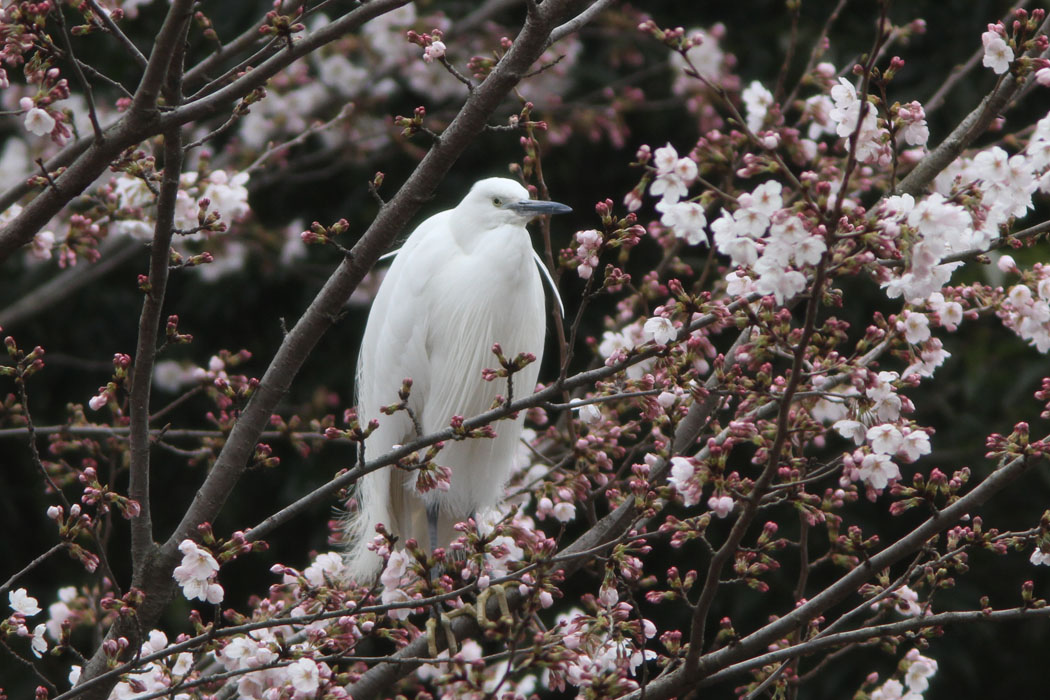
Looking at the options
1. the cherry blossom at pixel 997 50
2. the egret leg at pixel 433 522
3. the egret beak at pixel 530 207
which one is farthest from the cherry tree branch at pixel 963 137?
the egret leg at pixel 433 522

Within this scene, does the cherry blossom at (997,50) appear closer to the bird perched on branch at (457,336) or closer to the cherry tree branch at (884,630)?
the cherry tree branch at (884,630)

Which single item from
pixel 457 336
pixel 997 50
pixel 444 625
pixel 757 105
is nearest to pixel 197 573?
pixel 444 625

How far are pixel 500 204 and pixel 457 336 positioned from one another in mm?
300

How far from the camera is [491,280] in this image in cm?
275

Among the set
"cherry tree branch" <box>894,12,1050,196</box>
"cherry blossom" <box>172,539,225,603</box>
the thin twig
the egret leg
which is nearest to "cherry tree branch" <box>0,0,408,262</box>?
the thin twig

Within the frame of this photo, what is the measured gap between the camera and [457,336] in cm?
281

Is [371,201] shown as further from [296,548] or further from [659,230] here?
[659,230]

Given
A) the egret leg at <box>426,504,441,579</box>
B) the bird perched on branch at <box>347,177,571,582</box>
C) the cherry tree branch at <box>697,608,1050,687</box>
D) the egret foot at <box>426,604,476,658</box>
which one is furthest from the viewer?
the egret leg at <box>426,504,441,579</box>

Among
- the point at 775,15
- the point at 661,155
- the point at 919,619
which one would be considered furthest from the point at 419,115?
the point at 775,15

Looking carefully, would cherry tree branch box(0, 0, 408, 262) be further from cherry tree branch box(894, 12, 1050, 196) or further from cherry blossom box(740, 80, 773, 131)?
cherry blossom box(740, 80, 773, 131)

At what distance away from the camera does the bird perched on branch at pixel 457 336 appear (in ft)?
9.05

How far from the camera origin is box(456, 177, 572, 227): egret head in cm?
268

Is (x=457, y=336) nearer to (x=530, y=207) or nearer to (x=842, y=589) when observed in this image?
(x=530, y=207)

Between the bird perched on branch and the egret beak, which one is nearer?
the egret beak
